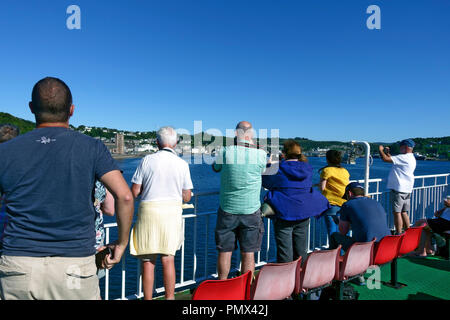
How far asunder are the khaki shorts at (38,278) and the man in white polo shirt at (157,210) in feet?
3.32

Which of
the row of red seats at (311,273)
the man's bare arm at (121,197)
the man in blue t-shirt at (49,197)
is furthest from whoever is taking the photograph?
the row of red seats at (311,273)

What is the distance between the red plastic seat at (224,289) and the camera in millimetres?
1866

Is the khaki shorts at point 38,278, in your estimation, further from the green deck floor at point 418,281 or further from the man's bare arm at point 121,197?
the green deck floor at point 418,281

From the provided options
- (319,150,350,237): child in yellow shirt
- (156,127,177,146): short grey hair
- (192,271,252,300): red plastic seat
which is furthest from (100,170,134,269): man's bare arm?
(319,150,350,237): child in yellow shirt

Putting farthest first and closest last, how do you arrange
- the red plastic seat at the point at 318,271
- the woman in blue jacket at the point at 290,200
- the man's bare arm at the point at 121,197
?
the woman in blue jacket at the point at 290,200 → the red plastic seat at the point at 318,271 → the man's bare arm at the point at 121,197

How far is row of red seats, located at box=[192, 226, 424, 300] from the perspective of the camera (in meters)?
2.00

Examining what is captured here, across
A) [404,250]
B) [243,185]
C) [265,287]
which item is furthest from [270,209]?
[404,250]

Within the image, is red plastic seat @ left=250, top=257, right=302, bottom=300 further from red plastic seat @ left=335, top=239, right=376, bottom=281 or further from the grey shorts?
the grey shorts

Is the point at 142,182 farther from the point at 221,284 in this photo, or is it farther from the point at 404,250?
the point at 404,250

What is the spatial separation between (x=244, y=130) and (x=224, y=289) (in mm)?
1497

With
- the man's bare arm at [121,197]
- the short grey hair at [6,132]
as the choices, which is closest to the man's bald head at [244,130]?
the man's bare arm at [121,197]

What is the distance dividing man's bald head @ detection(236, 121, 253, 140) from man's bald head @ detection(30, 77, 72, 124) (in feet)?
5.55

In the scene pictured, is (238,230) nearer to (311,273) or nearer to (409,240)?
(311,273)
